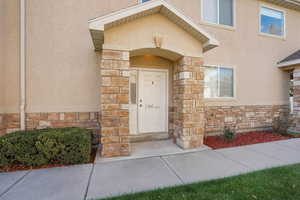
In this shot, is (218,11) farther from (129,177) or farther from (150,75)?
(129,177)

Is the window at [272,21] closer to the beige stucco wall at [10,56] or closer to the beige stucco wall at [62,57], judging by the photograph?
the beige stucco wall at [62,57]

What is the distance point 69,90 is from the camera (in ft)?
15.9

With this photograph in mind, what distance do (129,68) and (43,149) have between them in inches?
118

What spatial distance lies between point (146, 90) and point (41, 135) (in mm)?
3489

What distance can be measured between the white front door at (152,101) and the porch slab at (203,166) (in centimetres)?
181

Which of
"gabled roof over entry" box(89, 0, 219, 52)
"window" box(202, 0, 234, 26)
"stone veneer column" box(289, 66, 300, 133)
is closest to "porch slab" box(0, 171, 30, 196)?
"gabled roof over entry" box(89, 0, 219, 52)

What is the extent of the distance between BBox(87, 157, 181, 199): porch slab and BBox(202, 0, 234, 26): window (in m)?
6.15

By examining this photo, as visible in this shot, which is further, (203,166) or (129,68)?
(129,68)

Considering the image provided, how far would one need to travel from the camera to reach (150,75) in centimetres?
570

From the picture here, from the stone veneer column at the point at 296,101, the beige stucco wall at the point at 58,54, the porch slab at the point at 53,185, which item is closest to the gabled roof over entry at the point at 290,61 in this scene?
the stone veneer column at the point at 296,101

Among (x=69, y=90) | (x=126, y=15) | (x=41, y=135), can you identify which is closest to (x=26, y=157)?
(x=41, y=135)

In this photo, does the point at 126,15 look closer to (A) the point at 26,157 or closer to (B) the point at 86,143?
(B) the point at 86,143

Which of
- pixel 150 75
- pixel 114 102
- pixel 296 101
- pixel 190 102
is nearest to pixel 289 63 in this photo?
pixel 296 101

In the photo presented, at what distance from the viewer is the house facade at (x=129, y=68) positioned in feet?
13.2
